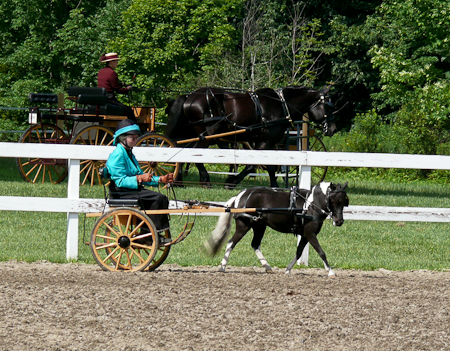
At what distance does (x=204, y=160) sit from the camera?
8461mm

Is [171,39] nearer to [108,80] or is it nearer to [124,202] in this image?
[108,80]

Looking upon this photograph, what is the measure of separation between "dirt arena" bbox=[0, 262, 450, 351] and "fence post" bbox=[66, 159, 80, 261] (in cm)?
81

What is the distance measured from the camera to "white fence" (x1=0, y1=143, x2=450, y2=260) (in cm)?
802

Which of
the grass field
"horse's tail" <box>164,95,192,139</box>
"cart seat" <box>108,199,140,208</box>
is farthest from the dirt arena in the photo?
"horse's tail" <box>164,95,192,139</box>

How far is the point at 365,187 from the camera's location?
57.7 feet

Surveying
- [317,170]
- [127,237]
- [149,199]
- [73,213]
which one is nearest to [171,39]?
[317,170]

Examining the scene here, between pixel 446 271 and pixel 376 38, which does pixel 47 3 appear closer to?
pixel 376 38

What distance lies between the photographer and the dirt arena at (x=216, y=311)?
490 centimetres

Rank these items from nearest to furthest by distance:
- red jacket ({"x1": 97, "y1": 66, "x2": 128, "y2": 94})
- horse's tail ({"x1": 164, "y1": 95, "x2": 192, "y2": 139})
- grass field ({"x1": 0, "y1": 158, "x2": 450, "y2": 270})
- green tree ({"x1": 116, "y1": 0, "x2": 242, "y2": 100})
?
grass field ({"x1": 0, "y1": 158, "x2": 450, "y2": 270}) < red jacket ({"x1": 97, "y1": 66, "x2": 128, "y2": 94}) < horse's tail ({"x1": 164, "y1": 95, "x2": 192, "y2": 139}) < green tree ({"x1": 116, "y1": 0, "x2": 242, "y2": 100})

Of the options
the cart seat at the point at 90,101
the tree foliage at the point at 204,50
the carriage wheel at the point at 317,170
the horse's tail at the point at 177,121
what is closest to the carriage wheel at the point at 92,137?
the cart seat at the point at 90,101

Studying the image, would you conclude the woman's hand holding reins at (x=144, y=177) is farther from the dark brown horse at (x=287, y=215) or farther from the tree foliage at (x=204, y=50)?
the tree foliage at (x=204, y=50)

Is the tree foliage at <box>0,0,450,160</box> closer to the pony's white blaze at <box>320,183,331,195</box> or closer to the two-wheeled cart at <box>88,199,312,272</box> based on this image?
the pony's white blaze at <box>320,183,331,195</box>

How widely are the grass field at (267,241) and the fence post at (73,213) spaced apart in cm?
13

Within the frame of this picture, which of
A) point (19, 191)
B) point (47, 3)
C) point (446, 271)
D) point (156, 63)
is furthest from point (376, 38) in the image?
point (446, 271)
